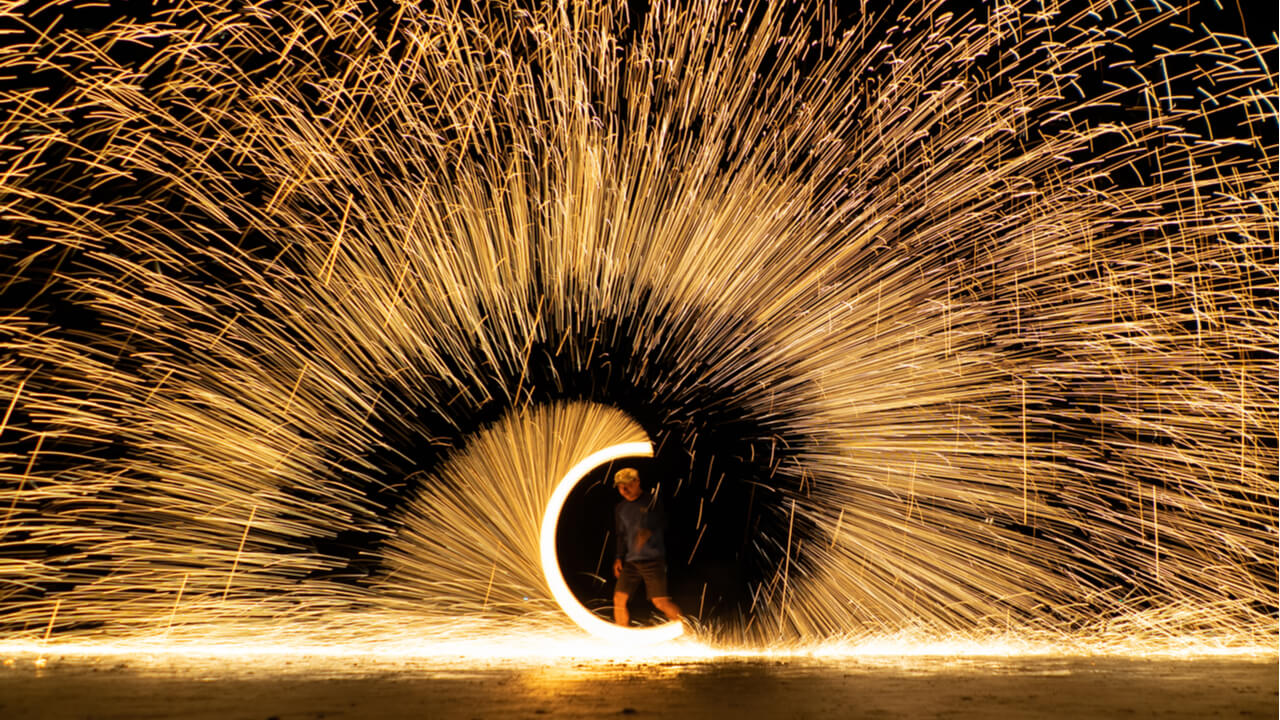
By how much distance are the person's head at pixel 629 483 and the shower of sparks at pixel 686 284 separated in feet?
2.59

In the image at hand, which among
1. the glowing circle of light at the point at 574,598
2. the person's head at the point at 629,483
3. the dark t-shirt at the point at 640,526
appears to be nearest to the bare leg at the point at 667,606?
the glowing circle of light at the point at 574,598

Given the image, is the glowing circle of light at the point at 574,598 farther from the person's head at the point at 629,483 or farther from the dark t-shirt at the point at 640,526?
the dark t-shirt at the point at 640,526

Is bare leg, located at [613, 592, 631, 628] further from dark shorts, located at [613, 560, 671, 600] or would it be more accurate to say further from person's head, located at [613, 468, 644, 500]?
person's head, located at [613, 468, 644, 500]

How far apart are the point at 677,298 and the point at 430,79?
2.25 metres


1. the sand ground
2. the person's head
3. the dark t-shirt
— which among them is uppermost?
the person's head

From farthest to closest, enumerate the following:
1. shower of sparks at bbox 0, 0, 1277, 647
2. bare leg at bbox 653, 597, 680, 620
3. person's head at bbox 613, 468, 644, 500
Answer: person's head at bbox 613, 468, 644, 500
bare leg at bbox 653, 597, 680, 620
shower of sparks at bbox 0, 0, 1277, 647

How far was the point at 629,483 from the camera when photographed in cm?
853

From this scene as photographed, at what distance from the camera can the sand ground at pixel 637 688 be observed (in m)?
5.30

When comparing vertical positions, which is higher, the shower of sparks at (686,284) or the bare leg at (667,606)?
the shower of sparks at (686,284)

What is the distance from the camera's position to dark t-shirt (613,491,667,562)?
27.6 ft

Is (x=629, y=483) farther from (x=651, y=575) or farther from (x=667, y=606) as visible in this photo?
(x=667, y=606)

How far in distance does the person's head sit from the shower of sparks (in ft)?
2.59

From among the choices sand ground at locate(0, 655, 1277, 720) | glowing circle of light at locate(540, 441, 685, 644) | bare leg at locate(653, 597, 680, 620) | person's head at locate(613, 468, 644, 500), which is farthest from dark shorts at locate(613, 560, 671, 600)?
sand ground at locate(0, 655, 1277, 720)

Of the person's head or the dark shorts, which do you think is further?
→ the person's head
